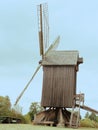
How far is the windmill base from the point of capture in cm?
3744

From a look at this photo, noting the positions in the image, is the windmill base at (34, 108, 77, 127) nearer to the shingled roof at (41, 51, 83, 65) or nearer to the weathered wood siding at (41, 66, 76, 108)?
the weathered wood siding at (41, 66, 76, 108)

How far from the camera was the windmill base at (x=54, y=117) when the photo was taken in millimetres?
37438

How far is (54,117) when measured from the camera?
125ft

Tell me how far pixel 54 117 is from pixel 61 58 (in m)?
5.24

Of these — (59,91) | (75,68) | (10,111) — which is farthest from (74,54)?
(10,111)

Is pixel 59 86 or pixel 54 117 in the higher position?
pixel 59 86

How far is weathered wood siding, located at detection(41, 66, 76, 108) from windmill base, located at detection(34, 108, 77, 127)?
1118 millimetres

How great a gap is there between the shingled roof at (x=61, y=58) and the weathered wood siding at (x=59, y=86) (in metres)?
0.49

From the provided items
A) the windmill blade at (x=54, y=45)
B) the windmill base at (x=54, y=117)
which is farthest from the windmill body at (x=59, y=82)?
the windmill blade at (x=54, y=45)

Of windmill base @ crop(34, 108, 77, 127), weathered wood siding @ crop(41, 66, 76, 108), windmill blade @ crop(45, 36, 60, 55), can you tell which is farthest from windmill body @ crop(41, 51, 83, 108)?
windmill blade @ crop(45, 36, 60, 55)

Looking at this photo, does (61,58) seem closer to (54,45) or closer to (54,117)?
(54,45)

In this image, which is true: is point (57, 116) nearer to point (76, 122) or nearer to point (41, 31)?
point (76, 122)

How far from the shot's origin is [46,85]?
123 ft

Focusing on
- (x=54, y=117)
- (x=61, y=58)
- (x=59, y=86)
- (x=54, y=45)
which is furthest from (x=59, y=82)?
(x=54, y=45)
